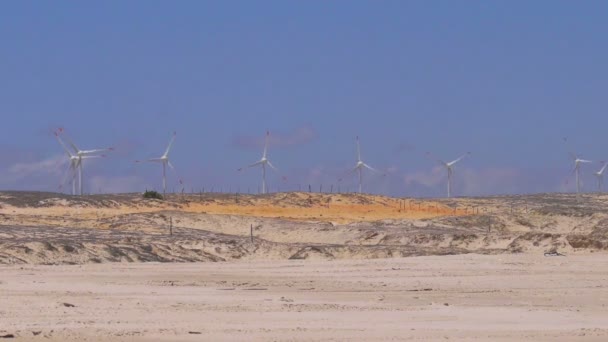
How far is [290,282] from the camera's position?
34156mm

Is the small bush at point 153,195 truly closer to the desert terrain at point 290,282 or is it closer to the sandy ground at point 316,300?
the desert terrain at point 290,282

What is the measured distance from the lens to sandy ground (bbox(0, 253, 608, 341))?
2095 centimetres

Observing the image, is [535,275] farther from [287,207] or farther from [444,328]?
[287,207]

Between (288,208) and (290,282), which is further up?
(288,208)

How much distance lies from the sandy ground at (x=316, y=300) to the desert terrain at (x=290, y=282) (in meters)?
0.04

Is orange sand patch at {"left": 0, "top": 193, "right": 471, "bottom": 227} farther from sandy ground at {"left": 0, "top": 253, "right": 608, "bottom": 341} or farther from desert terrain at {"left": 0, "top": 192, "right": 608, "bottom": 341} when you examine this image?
sandy ground at {"left": 0, "top": 253, "right": 608, "bottom": 341}

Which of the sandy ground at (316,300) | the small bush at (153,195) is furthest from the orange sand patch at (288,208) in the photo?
the sandy ground at (316,300)

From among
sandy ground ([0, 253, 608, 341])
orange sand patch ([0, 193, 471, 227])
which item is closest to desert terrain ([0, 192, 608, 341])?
sandy ground ([0, 253, 608, 341])

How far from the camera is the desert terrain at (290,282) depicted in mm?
21594

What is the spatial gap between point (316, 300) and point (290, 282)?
20.1 feet

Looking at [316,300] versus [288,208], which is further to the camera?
[288,208]

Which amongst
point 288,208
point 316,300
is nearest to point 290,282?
point 316,300

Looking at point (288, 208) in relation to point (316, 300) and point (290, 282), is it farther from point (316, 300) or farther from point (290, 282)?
point (316, 300)

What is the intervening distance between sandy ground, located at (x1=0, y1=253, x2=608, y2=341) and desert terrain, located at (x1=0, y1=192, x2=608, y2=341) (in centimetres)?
4
